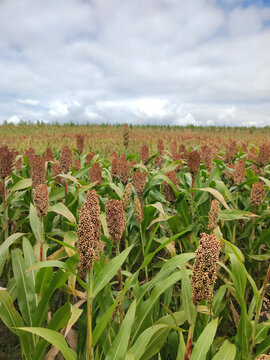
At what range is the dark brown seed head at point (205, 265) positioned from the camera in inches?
36.5

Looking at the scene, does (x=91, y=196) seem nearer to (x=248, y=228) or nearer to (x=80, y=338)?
(x=80, y=338)

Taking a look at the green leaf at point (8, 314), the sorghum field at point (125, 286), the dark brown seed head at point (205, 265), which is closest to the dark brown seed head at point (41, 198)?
the sorghum field at point (125, 286)

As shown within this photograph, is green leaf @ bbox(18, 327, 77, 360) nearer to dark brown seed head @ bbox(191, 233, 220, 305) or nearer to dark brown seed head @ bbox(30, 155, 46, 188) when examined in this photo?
dark brown seed head @ bbox(191, 233, 220, 305)

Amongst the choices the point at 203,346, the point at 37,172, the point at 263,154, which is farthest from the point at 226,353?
the point at 263,154

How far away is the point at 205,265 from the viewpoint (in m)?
0.93

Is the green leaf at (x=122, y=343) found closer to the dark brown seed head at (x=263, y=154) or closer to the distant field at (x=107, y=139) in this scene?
the dark brown seed head at (x=263, y=154)

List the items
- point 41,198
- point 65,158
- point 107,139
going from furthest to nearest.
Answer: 1. point 107,139
2. point 65,158
3. point 41,198

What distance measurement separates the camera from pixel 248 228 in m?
2.75

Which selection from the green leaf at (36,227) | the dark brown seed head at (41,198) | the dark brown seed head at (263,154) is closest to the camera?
the dark brown seed head at (41,198)

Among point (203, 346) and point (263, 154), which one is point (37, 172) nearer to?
point (203, 346)

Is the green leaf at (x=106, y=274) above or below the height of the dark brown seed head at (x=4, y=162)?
below

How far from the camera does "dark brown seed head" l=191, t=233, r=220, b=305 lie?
928 mm

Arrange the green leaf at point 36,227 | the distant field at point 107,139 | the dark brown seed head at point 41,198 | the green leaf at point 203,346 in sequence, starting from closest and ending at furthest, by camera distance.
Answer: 1. the green leaf at point 203,346
2. the dark brown seed head at point 41,198
3. the green leaf at point 36,227
4. the distant field at point 107,139

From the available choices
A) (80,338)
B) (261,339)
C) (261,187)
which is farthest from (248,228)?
(80,338)
